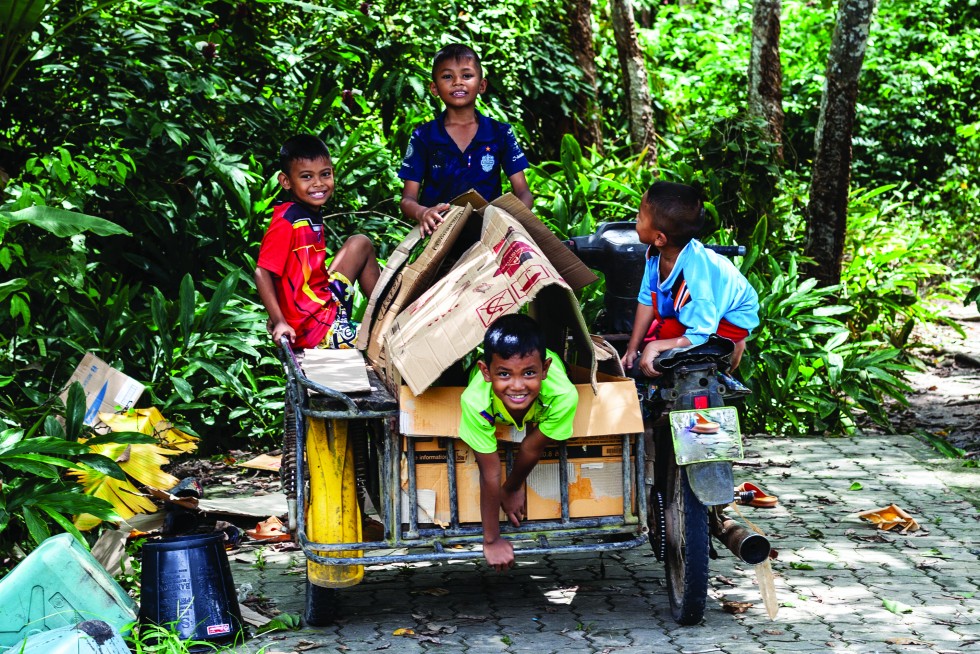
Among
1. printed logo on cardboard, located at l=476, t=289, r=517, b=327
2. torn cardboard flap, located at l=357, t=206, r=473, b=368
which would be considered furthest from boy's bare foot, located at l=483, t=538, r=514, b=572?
torn cardboard flap, located at l=357, t=206, r=473, b=368

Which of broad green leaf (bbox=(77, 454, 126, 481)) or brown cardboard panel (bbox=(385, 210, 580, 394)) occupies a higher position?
brown cardboard panel (bbox=(385, 210, 580, 394))

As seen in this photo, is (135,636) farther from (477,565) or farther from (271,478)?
(271,478)

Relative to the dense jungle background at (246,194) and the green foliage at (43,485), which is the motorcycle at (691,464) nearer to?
the green foliage at (43,485)

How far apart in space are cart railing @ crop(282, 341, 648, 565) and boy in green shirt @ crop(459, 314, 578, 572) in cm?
10

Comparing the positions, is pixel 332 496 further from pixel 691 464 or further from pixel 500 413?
pixel 691 464

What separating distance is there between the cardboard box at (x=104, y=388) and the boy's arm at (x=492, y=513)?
113 inches

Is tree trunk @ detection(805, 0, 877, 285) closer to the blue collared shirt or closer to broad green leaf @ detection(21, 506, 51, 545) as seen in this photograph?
the blue collared shirt

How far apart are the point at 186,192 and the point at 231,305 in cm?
97

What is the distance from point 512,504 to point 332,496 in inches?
26.3

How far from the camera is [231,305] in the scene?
299 inches

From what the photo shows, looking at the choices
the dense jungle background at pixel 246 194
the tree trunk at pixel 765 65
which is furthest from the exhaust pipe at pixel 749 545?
the tree trunk at pixel 765 65

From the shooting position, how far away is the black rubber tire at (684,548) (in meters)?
4.09

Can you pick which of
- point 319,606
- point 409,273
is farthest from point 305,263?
point 319,606

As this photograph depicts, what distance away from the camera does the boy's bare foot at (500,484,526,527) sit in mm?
4062
